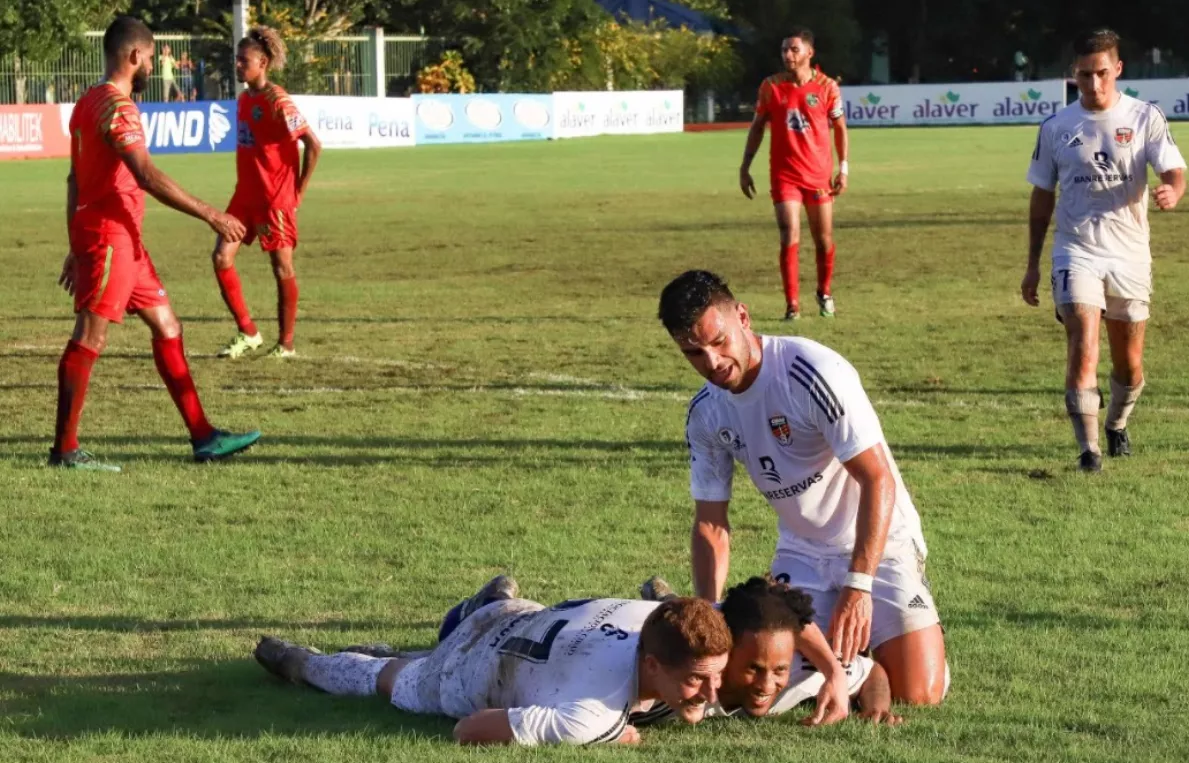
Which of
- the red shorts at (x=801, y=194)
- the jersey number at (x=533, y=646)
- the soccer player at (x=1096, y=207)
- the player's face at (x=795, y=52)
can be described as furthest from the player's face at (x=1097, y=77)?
the red shorts at (x=801, y=194)

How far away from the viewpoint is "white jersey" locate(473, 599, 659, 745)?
5.12 metres

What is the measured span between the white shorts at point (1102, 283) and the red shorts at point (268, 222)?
237 inches

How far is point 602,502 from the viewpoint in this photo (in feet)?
28.1

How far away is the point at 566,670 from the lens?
17.0 ft

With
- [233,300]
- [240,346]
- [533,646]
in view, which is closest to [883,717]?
[533,646]

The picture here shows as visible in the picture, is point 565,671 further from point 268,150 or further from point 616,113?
point 616,113

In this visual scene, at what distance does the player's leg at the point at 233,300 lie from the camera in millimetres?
13352

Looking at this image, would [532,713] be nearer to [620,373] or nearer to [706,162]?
[620,373]

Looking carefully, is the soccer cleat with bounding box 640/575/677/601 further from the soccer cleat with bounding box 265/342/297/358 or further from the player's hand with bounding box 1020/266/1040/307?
the soccer cleat with bounding box 265/342/297/358

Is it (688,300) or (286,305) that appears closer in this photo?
(688,300)

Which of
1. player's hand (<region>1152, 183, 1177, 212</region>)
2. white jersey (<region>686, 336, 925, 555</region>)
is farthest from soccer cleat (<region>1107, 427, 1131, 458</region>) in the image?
white jersey (<region>686, 336, 925, 555</region>)

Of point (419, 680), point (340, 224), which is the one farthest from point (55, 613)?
point (340, 224)

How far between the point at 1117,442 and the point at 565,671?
5.12 m

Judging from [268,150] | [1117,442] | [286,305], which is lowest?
[1117,442]
